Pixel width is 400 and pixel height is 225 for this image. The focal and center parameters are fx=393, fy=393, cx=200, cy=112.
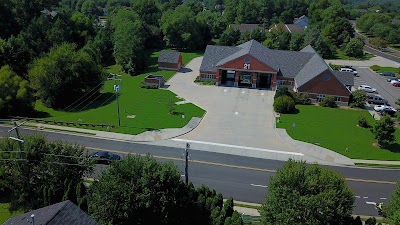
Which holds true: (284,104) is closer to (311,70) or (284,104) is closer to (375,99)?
(311,70)

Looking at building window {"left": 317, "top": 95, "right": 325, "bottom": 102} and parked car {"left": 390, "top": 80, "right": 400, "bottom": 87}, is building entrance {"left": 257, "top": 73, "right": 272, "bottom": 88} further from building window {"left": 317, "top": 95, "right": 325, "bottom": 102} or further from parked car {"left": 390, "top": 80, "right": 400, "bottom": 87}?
parked car {"left": 390, "top": 80, "right": 400, "bottom": 87}

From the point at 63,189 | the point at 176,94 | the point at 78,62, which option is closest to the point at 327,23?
the point at 176,94

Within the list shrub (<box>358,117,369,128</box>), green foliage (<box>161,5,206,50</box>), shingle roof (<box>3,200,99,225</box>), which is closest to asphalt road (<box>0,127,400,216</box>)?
shrub (<box>358,117,369,128</box>)

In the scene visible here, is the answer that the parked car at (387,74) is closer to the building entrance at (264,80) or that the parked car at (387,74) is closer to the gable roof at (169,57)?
the building entrance at (264,80)

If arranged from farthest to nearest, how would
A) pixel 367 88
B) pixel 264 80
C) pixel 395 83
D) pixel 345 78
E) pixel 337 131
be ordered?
pixel 395 83, pixel 264 80, pixel 367 88, pixel 345 78, pixel 337 131

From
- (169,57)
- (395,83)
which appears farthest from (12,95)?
(395,83)

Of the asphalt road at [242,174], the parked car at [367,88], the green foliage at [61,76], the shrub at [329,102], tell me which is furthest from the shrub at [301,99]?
the green foliage at [61,76]
